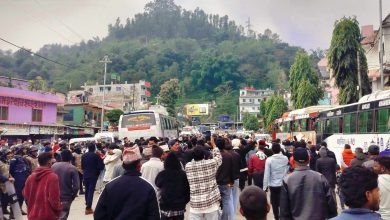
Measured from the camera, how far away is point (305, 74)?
50250mm

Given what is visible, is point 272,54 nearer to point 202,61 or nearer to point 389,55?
point 202,61

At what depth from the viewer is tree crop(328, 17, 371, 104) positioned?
1448 inches

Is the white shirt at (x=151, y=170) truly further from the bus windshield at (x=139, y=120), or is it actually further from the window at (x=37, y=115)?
the window at (x=37, y=115)

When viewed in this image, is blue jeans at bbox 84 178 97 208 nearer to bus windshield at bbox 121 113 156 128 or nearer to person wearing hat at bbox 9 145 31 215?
person wearing hat at bbox 9 145 31 215

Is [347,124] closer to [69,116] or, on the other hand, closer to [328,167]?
[328,167]

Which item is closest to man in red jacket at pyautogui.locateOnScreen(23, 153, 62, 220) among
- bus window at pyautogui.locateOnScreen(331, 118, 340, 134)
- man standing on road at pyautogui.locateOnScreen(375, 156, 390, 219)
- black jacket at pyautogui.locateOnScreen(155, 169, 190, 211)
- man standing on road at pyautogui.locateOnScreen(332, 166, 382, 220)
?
black jacket at pyautogui.locateOnScreen(155, 169, 190, 211)

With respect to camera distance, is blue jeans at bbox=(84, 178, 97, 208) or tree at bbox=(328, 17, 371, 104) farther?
tree at bbox=(328, 17, 371, 104)

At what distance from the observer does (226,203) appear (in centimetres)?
917

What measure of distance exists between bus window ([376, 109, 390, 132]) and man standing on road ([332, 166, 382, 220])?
48.4 feet

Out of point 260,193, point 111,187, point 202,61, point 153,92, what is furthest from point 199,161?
point 202,61

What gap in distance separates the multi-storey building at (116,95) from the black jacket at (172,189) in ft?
222

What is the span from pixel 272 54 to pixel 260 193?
17183 cm

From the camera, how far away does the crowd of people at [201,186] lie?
345 centimetres

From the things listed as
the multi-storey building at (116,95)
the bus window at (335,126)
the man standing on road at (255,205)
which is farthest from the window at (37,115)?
the man standing on road at (255,205)
